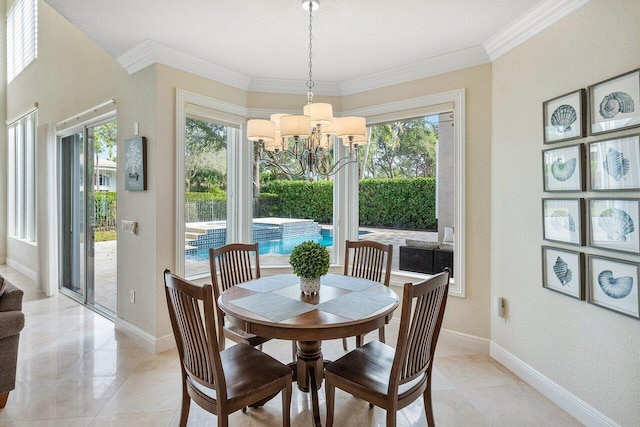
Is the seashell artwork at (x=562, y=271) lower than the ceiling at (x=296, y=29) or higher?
lower

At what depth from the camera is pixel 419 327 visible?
165 cm

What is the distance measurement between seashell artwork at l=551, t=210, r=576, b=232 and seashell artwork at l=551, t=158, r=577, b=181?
0.73 ft

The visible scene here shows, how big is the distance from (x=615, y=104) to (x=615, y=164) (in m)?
0.32

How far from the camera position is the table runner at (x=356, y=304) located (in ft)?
6.02

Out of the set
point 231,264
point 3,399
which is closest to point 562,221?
point 231,264

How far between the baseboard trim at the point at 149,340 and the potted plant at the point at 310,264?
1620mm

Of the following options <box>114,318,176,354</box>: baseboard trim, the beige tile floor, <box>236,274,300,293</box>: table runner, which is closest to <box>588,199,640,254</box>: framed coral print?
the beige tile floor

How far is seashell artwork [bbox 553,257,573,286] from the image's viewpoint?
2.19m

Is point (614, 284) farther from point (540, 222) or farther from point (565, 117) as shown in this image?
point (565, 117)

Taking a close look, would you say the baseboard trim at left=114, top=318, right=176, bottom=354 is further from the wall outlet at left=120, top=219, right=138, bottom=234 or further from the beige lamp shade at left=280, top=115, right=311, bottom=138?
the beige lamp shade at left=280, top=115, right=311, bottom=138

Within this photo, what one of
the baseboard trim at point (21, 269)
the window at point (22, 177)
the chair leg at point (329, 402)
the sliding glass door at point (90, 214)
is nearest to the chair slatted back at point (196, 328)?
the chair leg at point (329, 402)

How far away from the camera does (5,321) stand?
218 cm

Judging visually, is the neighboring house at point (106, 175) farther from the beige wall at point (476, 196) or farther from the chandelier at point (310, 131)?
the beige wall at point (476, 196)

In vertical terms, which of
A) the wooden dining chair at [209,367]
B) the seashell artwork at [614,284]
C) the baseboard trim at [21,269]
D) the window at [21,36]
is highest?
the window at [21,36]
